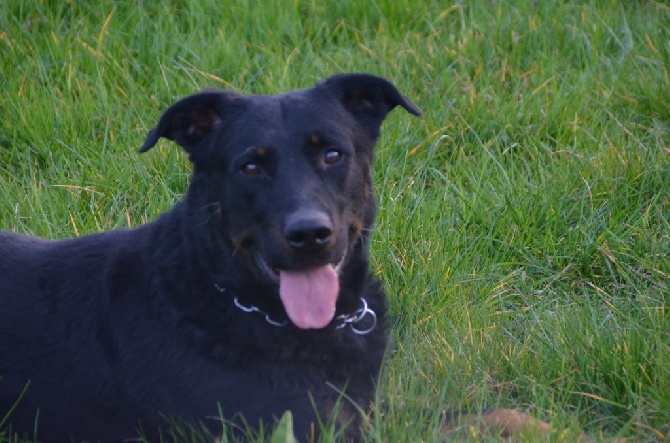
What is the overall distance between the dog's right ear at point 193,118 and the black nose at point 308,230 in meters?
0.63

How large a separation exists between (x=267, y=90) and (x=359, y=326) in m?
2.52

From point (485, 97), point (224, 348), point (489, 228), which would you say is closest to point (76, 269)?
point (224, 348)

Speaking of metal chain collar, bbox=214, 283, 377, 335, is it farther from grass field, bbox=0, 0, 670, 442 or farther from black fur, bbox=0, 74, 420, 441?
grass field, bbox=0, 0, 670, 442

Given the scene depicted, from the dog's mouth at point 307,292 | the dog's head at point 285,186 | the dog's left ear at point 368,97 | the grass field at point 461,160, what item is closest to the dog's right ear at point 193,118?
the dog's head at point 285,186

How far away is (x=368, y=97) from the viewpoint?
3.93 meters

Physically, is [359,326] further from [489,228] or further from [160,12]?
[160,12]

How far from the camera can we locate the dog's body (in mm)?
3410

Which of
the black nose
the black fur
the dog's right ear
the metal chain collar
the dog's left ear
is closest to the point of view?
the black nose

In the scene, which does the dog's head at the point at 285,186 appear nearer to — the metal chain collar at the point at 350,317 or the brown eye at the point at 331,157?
the brown eye at the point at 331,157

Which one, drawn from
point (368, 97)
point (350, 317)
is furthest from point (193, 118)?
point (350, 317)

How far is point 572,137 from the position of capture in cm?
561

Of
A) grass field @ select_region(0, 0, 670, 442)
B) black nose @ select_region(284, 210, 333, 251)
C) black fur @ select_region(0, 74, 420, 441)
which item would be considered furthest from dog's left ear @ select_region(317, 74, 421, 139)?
grass field @ select_region(0, 0, 670, 442)

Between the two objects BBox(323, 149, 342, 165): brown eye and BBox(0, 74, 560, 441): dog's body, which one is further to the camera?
BBox(323, 149, 342, 165): brown eye

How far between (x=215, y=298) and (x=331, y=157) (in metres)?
0.68
